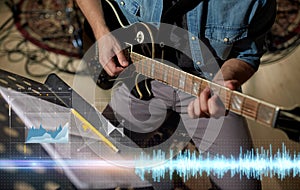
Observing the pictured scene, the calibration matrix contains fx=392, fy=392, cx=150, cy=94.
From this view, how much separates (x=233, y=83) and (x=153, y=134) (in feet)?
1.05

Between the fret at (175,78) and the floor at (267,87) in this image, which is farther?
the floor at (267,87)

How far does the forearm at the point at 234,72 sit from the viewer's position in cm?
80

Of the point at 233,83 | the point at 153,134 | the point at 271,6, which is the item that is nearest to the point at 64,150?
the point at 153,134

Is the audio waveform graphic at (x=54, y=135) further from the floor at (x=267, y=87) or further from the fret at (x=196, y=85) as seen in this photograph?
the fret at (x=196, y=85)

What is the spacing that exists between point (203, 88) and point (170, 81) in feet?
0.31

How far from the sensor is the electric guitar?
2.15 ft

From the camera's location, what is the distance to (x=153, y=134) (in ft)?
3.29

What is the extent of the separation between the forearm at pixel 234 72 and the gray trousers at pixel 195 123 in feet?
0.27

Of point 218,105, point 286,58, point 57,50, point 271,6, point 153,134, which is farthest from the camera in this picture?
point 57,50

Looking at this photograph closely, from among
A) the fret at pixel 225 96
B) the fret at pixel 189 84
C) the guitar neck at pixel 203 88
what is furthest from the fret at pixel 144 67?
the fret at pixel 225 96

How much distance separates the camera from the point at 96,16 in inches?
37.2

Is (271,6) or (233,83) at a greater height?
(271,6)

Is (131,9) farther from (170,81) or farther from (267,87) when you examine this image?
(267,87)

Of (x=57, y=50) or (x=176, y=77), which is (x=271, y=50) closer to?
(x=176, y=77)
